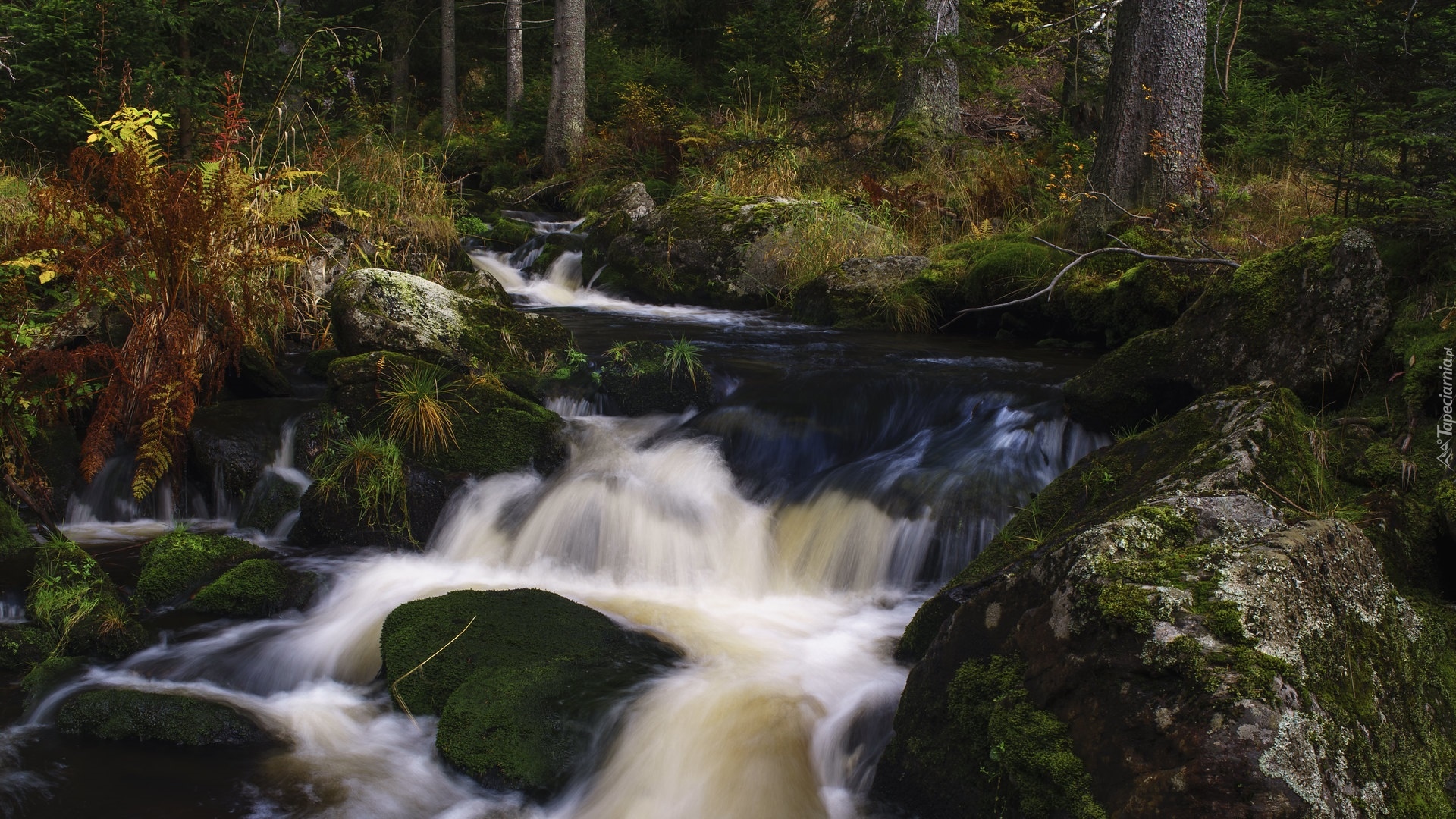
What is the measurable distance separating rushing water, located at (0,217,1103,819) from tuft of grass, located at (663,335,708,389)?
321mm

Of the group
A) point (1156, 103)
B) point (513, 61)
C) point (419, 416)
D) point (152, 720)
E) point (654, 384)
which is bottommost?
point (152, 720)

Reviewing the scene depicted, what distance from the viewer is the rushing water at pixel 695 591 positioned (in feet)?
12.2

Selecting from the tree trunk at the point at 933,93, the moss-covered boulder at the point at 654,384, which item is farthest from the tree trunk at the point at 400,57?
the moss-covered boulder at the point at 654,384

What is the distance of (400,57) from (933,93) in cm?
1412

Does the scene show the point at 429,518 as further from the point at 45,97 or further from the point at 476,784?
the point at 45,97

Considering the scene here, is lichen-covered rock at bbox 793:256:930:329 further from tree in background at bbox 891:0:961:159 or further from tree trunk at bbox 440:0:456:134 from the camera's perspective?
tree trunk at bbox 440:0:456:134

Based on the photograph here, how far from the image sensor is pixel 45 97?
387 inches

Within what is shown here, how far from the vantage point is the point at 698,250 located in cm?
1188

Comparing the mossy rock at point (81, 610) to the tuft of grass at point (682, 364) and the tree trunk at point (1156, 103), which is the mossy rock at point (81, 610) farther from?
the tree trunk at point (1156, 103)

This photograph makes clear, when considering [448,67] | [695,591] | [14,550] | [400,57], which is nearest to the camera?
[14,550]

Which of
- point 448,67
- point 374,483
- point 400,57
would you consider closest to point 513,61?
point 448,67

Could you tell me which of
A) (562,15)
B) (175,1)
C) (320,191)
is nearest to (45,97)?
(175,1)

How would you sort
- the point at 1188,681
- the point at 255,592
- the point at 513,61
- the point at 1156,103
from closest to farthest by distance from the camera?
the point at 1188,681 → the point at 255,592 → the point at 1156,103 → the point at 513,61

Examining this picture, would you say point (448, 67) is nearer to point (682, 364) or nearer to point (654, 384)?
point (682, 364)
